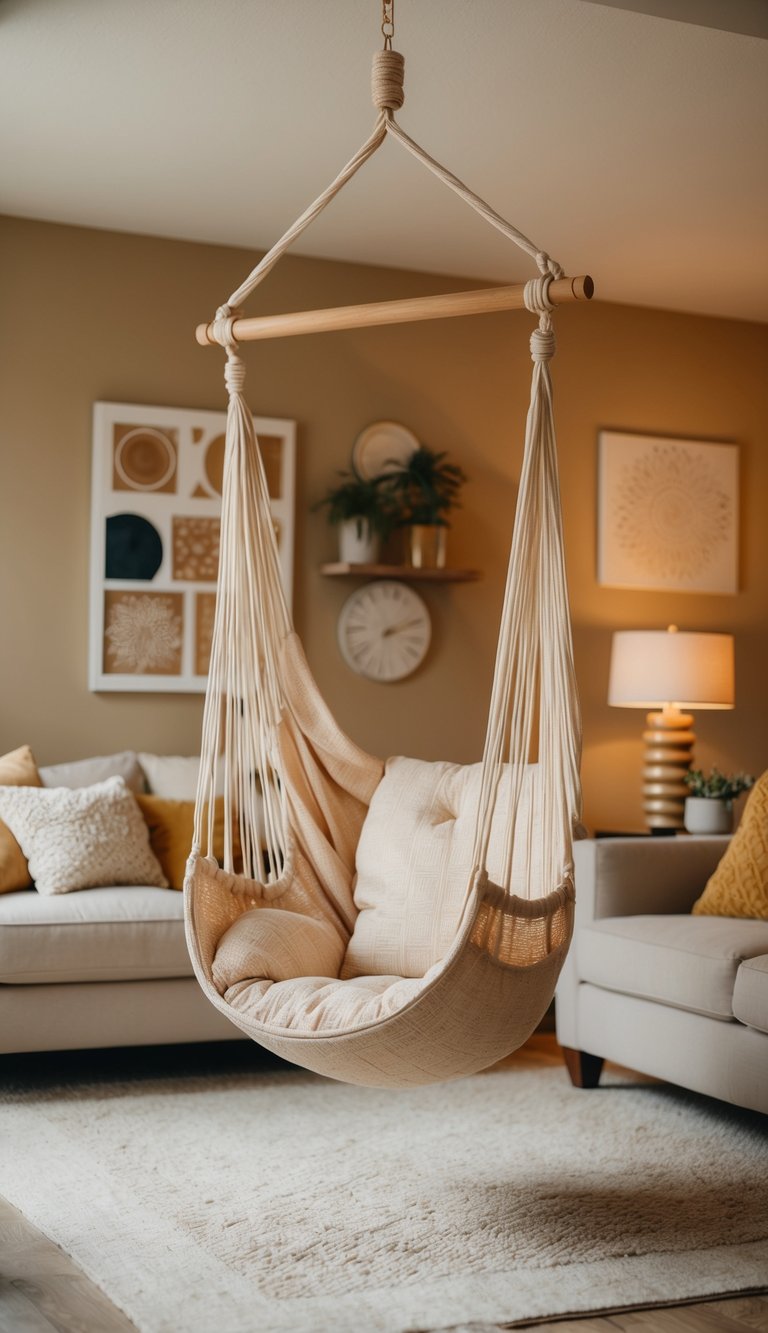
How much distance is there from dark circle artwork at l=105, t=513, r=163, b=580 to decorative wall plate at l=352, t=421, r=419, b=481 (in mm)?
751

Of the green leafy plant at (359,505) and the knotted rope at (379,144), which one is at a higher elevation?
the knotted rope at (379,144)

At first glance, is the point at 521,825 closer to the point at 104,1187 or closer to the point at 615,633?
the point at 104,1187

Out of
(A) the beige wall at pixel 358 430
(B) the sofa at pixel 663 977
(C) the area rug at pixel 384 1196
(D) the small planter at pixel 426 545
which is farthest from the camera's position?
(D) the small planter at pixel 426 545

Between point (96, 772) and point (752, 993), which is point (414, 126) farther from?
point (752, 993)

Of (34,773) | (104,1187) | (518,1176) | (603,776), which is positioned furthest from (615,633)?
(104,1187)

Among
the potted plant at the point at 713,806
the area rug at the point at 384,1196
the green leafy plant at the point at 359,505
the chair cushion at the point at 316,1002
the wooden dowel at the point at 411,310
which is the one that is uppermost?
the wooden dowel at the point at 411,310

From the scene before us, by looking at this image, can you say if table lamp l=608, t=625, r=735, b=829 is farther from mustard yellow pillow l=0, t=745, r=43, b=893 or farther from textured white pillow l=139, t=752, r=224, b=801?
mustard yellow pillow l=0, t=745, r=43, b=893

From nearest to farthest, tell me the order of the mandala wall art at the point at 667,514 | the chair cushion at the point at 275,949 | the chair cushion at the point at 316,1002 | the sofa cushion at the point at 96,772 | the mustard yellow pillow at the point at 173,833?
the chair cushion at the point at 316,1002 → the chair cushion at the point at 275,949 → the mustard yellow pillow at the point at 173,833 → the sofa cushion at the point at 96,772 → the mandala wall art at the point at 667,514

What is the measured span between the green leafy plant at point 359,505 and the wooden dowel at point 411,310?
172cm

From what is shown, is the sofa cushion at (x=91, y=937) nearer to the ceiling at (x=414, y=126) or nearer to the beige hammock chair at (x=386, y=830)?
the beige hammock chair at (x=386, y=830)

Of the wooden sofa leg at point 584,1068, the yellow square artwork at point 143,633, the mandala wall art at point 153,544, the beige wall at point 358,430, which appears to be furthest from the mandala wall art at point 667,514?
the wooden sofa leg at point 584,1068

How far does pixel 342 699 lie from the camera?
15.4 feet

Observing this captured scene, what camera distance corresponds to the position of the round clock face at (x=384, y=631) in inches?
185

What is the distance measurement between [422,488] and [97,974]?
2.04m
